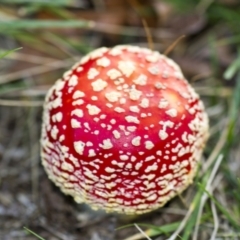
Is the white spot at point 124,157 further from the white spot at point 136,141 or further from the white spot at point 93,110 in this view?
the white spot at point 93,110

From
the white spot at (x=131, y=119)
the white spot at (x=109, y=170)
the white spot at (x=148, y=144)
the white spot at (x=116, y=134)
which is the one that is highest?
the white spot at (x=131, y=119)

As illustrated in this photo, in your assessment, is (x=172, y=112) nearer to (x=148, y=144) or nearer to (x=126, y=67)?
(x=148, y=144)

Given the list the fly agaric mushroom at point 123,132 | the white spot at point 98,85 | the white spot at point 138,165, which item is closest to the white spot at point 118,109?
the fly agaric mushroom at point 123,132

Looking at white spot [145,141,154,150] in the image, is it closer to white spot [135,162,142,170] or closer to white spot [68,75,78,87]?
white spot [135,162,142,170]

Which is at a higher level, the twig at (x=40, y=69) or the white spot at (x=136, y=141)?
the white spot at (x=136, y=141)

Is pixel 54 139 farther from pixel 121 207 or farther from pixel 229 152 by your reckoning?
pixel 229 152

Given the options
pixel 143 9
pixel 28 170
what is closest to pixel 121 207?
pixel 28 170

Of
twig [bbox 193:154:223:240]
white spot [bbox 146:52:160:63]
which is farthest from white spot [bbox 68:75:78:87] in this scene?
twig [bbox 193:154:223:240]
